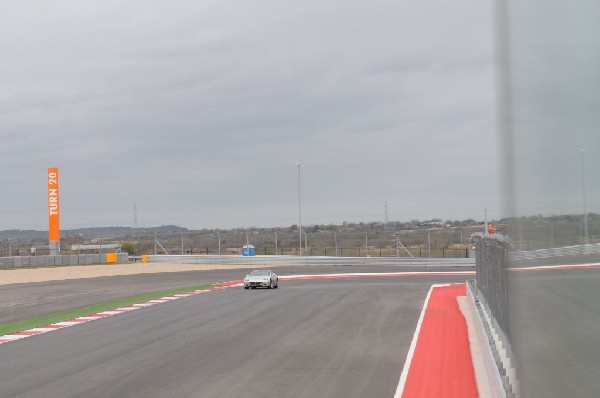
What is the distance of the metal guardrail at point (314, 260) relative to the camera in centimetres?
5512

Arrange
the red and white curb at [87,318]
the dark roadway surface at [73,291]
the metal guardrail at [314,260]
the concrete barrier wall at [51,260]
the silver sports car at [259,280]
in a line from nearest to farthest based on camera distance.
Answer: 1. the red and white curb at [87,318]
2. the dark roadway surface at [73,291]
3. the silver sports car at [259,280]
4. the metal guardrail at [314,260]
5. the concrete barrier wall at [51,260]

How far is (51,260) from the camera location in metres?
59.2

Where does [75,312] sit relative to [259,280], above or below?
below

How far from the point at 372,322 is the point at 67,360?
964cm

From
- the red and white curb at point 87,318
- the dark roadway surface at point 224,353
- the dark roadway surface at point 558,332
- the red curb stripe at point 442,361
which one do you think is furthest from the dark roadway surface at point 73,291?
the dark roadway surface at point 558,332

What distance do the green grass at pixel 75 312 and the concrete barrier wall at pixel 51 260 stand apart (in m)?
27.5

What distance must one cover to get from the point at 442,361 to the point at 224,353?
4.79 metres

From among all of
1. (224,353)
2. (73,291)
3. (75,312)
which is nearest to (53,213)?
(73,291)

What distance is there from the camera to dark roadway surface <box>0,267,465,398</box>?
11406mm

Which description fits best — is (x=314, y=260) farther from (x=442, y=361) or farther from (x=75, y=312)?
(x=442, y=361)

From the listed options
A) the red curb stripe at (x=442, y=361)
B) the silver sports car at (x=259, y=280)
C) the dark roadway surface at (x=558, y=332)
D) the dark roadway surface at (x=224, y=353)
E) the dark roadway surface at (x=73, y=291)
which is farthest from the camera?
the silver sports car at (x=259, y=280)

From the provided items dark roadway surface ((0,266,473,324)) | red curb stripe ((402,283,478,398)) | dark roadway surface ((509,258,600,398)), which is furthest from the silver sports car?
dark roadway surface ((509,258,600,398))

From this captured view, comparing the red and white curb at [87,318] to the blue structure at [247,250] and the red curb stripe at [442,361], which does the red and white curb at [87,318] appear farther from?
the blue structure at [247,250]

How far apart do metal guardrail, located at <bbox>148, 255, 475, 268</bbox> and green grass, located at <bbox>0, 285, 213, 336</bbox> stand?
85.1 feet
